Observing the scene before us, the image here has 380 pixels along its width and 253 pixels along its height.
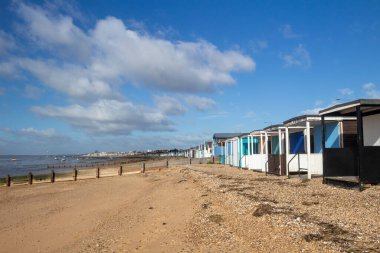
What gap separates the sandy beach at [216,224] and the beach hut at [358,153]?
1.99ft

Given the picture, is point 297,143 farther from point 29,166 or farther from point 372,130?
point 29,166

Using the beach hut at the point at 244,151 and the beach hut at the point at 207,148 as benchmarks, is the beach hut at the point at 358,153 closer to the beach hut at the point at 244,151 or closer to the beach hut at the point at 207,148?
the beach hut at the point at 244,151

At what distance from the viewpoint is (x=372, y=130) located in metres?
15.4

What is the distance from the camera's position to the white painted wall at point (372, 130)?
15.1 metres

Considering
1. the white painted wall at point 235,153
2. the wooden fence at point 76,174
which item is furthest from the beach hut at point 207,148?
the white painted wall at point 235,153

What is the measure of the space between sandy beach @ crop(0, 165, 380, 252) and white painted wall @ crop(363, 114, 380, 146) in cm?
281

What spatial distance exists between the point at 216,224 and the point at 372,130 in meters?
9.62

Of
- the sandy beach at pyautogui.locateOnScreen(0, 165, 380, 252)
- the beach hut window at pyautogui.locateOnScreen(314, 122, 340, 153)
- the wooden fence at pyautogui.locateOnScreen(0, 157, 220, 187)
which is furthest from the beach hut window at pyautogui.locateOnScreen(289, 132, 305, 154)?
the wooden fence at pyautogui.locateOnScreen(0, 157, 220, 187)

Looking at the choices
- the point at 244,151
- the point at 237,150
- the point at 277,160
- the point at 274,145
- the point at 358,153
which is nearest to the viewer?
the point at 358,153

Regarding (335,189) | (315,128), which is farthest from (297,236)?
(315,128)

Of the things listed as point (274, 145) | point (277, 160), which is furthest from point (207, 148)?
point (277, 160)

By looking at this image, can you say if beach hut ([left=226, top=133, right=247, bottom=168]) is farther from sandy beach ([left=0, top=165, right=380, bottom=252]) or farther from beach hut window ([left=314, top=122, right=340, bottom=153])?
sandy beach ([left=0, top=165, right=380, bottom=252])

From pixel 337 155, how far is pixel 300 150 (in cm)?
873

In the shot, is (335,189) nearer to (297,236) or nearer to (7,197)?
(297,236)
